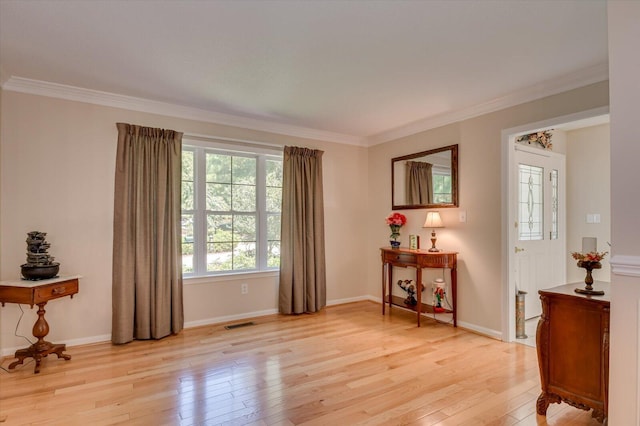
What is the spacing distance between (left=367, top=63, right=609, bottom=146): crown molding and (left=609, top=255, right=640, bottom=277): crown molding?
6.70 ft

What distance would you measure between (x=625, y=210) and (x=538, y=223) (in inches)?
123

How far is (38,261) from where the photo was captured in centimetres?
288

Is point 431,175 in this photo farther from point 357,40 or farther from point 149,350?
point 149,350

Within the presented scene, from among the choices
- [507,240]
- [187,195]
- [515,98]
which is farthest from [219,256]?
[515,98]

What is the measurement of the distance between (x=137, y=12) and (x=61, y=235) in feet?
7.63

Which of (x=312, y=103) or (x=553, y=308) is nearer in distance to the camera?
(x=553, y=308)

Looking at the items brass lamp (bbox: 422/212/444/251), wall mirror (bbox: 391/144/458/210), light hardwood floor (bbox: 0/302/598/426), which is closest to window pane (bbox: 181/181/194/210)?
light hardwood floor (bbox: 0/302/598/426)

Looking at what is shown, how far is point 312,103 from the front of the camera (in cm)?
367

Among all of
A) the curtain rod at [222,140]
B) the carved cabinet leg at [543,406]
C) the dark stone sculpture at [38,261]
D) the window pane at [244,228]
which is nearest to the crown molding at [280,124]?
the curtain rod at [222,140]

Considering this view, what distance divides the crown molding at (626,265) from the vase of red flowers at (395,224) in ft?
9.60

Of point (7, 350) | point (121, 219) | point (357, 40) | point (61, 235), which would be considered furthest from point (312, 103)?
point (7, 350)

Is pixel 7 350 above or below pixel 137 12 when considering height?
below

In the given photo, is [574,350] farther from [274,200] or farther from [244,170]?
[244,170]

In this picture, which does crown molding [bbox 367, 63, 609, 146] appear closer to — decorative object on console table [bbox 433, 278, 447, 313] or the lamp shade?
the lamp shade
